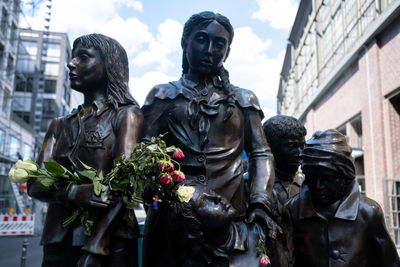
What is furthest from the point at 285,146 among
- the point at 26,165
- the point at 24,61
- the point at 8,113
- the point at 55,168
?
the point at 24,61

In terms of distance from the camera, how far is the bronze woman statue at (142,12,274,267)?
238 centimetres

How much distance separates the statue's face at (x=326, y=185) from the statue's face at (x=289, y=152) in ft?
2.88

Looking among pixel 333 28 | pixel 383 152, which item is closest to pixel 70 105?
pixel 333 28

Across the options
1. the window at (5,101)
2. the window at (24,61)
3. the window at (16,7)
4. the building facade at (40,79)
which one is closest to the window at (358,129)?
the window at (5,101)

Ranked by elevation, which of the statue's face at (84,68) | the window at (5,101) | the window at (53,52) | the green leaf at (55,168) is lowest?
the green leaf at (55,168)

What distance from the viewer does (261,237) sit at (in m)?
2.04

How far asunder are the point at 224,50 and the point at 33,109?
38.3 meters

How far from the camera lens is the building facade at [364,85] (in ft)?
41.3

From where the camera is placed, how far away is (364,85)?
47.9 ft

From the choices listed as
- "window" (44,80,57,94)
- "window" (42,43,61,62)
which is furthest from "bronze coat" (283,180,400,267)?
"window" (42,43,61,62)

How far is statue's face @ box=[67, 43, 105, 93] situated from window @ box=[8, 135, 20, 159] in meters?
28.4

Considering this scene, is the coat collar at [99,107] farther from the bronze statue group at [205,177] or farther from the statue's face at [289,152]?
the statue's face at [289,152]

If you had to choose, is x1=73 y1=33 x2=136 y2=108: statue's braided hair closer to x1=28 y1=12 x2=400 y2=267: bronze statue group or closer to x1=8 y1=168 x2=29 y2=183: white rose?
x1=28 y1=12 x2=400 y2=267: bronze statue group

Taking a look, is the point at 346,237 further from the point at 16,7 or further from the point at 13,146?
the point at 16,7
